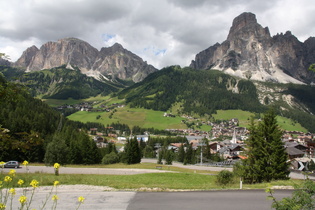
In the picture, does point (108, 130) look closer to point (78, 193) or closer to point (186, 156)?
point (186, 156)

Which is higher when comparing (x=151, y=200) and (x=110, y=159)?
(x=151, y=200)

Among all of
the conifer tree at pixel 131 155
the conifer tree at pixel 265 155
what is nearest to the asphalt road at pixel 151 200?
the conifer tree at pixel 265 155

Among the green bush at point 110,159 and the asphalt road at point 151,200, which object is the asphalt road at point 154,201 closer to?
the asphalt road at point 151,200

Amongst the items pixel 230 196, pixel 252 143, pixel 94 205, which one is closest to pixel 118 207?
pixel 94 205

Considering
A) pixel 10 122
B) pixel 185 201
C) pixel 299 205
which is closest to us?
pixel 299 205

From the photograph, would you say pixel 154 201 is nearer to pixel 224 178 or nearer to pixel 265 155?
pixel 224 178

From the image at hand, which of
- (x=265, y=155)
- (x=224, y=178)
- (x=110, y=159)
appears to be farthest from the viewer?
(x=110, y=159)

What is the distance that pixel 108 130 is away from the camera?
618 ft

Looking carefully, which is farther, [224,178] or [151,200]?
[224,178]

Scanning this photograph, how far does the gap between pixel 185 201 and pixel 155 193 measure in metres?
2.94

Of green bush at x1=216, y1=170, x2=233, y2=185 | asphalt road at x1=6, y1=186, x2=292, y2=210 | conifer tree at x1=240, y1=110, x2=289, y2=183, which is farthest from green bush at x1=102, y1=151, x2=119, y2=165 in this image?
asphalt road at x1=6, y1=186, x2=292, y2=210

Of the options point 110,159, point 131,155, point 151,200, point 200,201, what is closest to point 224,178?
point 200,201

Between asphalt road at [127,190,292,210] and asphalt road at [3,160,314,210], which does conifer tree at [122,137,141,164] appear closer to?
asphalt road at [3,160,314,210]

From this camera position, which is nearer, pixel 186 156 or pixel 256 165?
pixel 256 165
